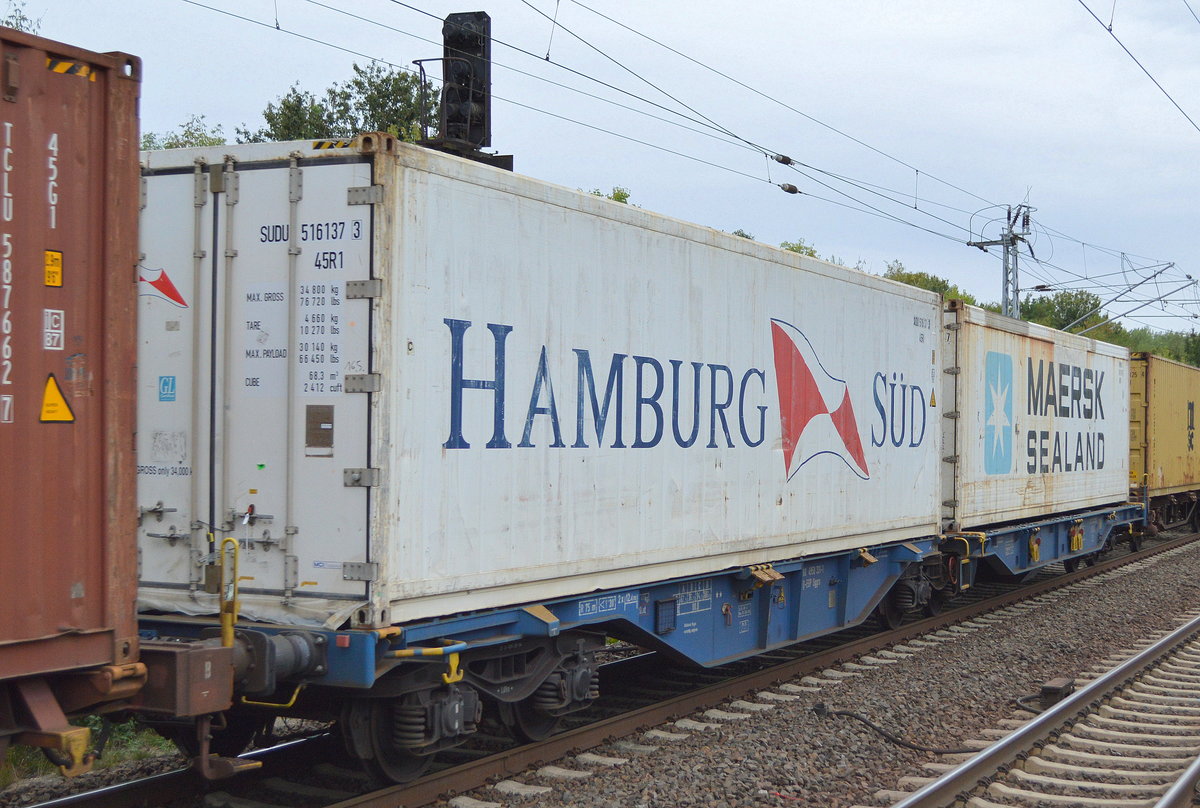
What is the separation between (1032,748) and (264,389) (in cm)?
569

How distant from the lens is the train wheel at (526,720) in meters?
7.29

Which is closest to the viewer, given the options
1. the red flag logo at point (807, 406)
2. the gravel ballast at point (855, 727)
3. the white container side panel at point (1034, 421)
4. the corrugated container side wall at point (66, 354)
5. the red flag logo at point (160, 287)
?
the corrugated container side wall at point (66, 354)

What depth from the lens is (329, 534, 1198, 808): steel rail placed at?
6355 millimetres

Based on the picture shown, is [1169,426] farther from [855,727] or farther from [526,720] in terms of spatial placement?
[526,720]

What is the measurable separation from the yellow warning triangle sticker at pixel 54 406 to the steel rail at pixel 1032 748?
468 centimetres

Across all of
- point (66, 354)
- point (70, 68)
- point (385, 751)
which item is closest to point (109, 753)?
point (385, 751)

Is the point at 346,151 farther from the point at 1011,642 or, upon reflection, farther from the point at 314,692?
the point at 1011,642

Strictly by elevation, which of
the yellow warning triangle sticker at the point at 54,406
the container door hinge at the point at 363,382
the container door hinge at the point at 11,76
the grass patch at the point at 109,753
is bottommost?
the grass patch at the point at 109,753

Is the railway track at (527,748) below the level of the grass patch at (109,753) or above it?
above

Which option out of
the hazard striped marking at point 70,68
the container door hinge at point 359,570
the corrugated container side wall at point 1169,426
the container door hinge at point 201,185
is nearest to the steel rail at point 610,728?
the container door hinge at point 359,570

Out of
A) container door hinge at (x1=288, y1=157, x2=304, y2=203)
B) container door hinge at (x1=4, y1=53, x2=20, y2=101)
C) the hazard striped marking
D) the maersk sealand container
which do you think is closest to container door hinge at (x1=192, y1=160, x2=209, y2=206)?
the maersk sealand container

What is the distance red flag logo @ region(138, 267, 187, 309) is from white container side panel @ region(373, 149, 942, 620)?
1434 mm

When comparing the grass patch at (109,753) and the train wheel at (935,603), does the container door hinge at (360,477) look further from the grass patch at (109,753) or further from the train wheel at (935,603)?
the train wheel at (935,603)

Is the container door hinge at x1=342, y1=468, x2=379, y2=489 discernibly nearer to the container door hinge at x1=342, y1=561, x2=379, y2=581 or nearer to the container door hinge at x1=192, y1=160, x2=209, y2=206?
the container door hinge at x1=342, y1=561, x2=379, y2=581
